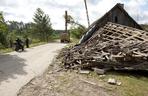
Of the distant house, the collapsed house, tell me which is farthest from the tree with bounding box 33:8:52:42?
the collapsed house

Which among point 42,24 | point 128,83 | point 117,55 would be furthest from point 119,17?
point 42,24

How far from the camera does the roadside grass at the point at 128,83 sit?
13.7 m

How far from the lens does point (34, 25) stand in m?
86.4

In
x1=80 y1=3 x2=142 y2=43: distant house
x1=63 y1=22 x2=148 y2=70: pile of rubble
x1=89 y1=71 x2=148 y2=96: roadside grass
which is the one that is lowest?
x1=89 y1=71 x2=148 y2=96: roadside grass

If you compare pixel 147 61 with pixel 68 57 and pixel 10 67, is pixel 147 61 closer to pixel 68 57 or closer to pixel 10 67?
pixel 68 57

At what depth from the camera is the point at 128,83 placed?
15.2 meters

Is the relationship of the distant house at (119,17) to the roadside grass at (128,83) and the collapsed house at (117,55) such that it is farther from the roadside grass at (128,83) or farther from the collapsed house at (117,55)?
the roadside grass at (128,83)

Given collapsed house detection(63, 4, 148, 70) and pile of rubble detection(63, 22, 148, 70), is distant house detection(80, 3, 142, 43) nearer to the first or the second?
collapsed house detection(63, 4, 148, 70)

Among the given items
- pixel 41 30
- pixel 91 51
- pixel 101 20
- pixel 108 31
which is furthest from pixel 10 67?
pixel 41 30

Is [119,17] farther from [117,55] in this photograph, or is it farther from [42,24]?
[42,24]

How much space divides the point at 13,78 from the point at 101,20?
1967 cm

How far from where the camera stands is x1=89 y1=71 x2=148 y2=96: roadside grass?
44.9 feet

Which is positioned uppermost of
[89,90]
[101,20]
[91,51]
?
[101,20]

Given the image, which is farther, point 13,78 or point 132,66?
point 132,66
